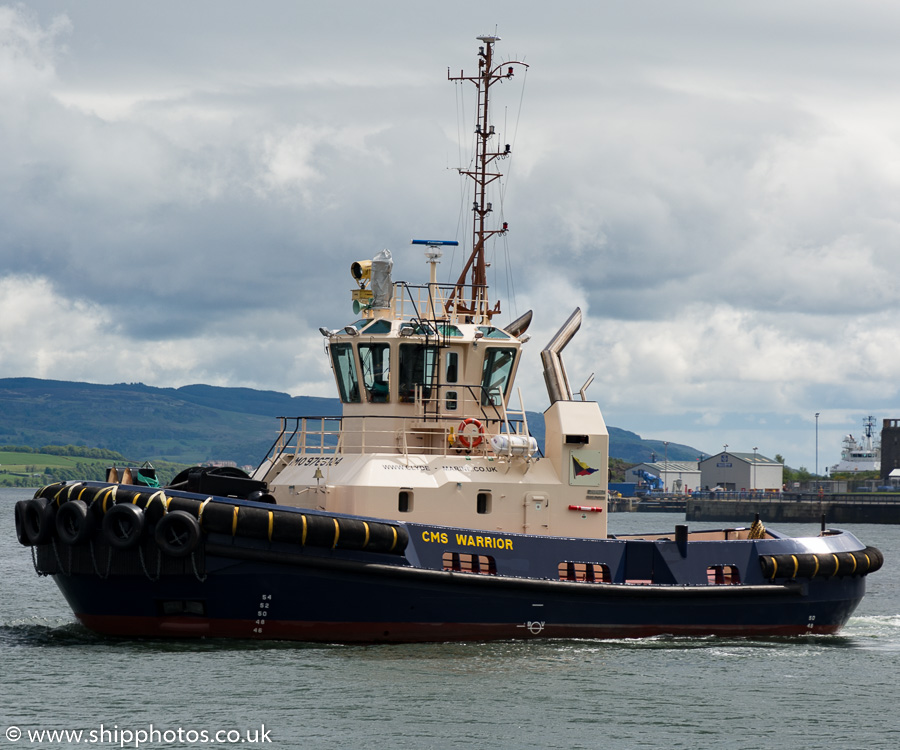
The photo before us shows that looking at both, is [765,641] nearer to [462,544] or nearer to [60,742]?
[462,544]

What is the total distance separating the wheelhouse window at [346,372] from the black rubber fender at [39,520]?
4481 mm

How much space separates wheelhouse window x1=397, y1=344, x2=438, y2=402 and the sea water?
3.70 meters

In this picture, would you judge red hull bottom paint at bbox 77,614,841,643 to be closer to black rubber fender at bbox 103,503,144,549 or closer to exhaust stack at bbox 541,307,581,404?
black rubber fender at bbox 103,503,144,549

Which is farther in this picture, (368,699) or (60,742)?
(368,699)

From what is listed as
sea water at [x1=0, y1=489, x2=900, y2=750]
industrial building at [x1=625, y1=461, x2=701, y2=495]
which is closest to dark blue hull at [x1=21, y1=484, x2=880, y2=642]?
sea water at [x1=0, y1=489, x2=900, y2=750]

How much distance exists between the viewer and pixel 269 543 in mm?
15359

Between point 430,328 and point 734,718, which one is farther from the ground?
point 430,328

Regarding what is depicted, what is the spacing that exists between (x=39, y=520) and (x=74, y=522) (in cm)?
63

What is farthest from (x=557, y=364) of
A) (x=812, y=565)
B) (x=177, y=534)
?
(x=177, y=534)

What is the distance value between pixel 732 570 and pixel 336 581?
5.82 metres

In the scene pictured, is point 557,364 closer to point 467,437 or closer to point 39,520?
point 467,437

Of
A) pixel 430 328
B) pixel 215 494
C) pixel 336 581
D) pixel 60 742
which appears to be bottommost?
pixel 60 742

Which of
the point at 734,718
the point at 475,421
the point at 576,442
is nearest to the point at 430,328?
the point at 475,421

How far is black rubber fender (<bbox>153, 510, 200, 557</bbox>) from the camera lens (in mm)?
15086
